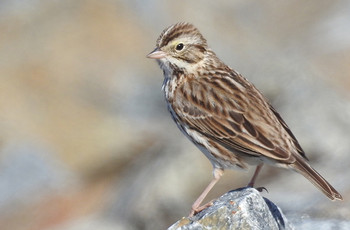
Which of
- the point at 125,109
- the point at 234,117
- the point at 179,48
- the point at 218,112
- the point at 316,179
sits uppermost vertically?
the point at 125,109

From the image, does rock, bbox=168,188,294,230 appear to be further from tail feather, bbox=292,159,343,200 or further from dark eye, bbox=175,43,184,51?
dark eye, bbox=175,43,184,51

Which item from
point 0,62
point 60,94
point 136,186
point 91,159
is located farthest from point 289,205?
point 0,62

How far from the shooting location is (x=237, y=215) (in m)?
9.19

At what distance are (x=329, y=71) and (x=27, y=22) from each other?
17.3 ft

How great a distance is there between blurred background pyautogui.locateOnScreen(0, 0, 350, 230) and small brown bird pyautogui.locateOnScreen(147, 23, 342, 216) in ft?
6.81

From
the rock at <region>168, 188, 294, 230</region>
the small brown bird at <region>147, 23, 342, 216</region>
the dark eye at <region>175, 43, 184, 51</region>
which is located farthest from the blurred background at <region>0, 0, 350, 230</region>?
the rock at <region>168, 188, 294, 230</region>

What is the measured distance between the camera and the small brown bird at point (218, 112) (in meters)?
9.99

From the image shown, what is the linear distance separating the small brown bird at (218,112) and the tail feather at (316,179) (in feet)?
0.04

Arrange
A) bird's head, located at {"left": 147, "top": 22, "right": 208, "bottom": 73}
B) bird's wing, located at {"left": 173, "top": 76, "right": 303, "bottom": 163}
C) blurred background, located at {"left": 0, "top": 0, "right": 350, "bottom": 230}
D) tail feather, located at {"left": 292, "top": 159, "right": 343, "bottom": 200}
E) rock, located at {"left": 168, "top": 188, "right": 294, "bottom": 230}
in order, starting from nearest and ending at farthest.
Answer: rock, located at {"left": 168, "top": 188, "right": 294, "bottom": 230}
tail feather, located at {"left": 292, "top": 159, "right": 343, "bottom": 200}
bird's wing, located at {"left": 173, "top": 76, "right": 303, "bottom": 163}
bird's head, located at {"left": 147, "top": 22, "right": 208, "bottom": 73}
blurred background, located at {"left": 0, "top": 0, "right": 350, "bottom": 230}

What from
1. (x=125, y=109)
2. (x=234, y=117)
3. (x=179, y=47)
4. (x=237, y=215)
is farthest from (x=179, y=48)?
(x=125, y=109)

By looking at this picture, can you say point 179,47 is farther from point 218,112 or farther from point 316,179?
point 316,179

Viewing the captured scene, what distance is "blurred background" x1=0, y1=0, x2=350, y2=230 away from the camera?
46.7 ft

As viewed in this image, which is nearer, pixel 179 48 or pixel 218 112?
pixel 218 112

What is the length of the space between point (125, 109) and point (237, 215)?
7.44 metres
